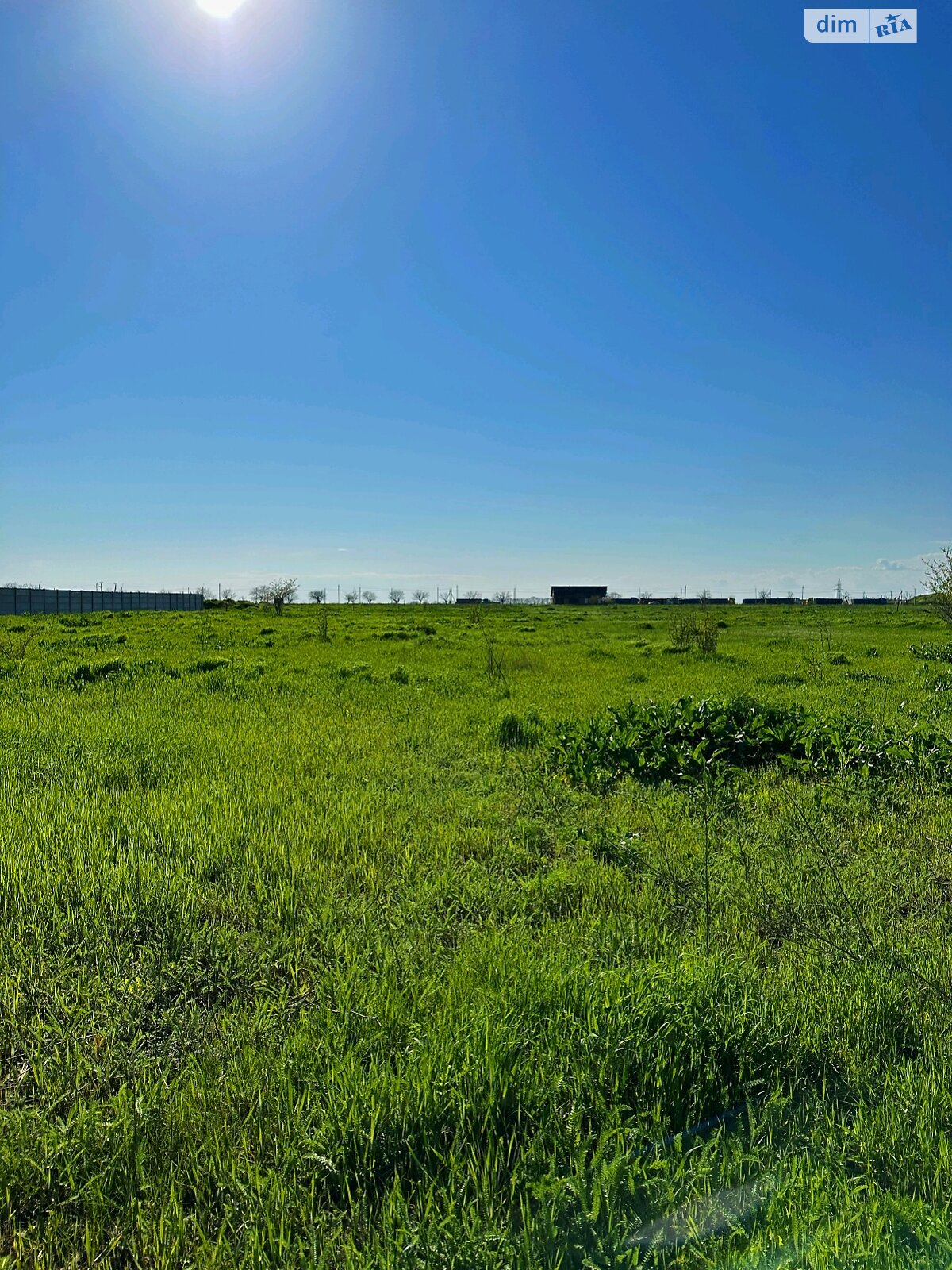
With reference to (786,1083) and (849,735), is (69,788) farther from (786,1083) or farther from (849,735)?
(849,735)

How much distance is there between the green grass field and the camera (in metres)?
1.95

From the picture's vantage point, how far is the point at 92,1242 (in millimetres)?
1944

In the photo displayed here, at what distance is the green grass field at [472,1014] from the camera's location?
6.41ft

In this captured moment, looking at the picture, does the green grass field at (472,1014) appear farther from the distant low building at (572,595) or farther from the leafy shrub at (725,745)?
the distant low building at (572,595)

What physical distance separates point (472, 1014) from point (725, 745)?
5583 mm

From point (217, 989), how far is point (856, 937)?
10.9 ft

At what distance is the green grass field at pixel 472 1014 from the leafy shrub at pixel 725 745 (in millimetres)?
105

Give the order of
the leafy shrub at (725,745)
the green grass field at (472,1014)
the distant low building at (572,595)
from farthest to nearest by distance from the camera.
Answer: the distant low building at (572,595) → the leafy shrub at (725,745) → the green grass field at (472,1014)

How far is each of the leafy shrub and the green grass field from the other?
105 millimetres

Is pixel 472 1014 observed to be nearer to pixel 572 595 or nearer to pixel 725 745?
pixel 725 745

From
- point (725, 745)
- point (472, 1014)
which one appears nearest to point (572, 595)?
point (725, 745)

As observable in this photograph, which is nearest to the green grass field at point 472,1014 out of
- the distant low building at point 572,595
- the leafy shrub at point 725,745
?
the leafy shrub at point 725,745

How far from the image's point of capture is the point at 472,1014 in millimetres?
2740

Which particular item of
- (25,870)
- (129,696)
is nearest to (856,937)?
(25,870)
